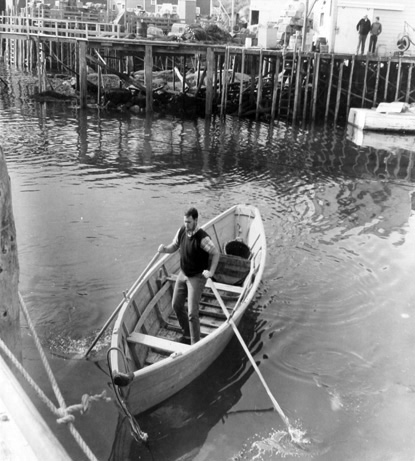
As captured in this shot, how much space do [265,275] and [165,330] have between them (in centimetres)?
368

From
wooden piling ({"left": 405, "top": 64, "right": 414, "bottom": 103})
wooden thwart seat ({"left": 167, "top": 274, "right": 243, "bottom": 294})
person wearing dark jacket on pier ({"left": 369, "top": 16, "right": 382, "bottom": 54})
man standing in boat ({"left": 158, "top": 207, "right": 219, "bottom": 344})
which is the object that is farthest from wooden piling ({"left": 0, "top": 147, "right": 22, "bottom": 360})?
person wearing dark jacket on pier ({"left": 369, "top": 16, "right": 382, "bottom": 54})

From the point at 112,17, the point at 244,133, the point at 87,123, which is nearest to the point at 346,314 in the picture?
the point at 244,133

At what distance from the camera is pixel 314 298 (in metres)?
10.7

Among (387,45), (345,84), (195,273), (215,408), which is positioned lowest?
(215,408)

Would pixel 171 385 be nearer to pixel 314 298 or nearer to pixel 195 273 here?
pixel 195 273

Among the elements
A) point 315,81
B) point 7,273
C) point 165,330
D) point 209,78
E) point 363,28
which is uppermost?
point 363,28

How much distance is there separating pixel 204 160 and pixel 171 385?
15044 millimetres

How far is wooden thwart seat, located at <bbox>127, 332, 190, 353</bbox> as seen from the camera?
23.6 ft

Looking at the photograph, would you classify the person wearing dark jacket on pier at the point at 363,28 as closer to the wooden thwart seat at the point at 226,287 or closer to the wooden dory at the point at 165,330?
the wooden dory at the point at 165,330

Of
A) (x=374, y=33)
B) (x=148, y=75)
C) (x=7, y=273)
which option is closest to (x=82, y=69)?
(x=148, y=75)

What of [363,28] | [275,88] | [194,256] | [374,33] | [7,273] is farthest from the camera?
[275,88]

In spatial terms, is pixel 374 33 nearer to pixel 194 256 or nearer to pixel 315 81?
pixel 315 81

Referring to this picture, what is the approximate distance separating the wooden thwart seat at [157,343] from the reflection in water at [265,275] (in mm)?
Result: 774

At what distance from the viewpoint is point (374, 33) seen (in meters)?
30.3
